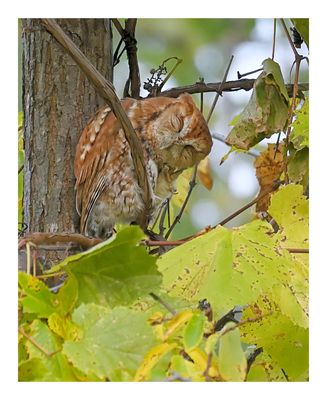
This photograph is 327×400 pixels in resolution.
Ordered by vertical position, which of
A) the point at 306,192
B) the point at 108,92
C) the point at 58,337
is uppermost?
the point at 108,92

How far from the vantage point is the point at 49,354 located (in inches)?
26.1

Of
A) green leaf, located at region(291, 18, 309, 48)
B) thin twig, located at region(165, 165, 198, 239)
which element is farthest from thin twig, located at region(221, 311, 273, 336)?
green leaf, located at region(291, 18, 309, 48)

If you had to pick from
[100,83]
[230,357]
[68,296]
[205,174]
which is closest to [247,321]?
[230,357]

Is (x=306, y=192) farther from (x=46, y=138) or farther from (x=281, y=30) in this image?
(x=46, y=138)

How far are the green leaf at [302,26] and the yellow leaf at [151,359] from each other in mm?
459

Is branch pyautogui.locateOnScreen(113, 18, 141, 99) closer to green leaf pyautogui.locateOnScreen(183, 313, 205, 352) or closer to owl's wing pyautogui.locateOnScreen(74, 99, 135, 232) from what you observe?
owl's wing pyautogui.locateOnScreen(74, 99, 135, 232)

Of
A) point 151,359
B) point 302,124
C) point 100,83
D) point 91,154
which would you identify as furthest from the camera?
point 91,154

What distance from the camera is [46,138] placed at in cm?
99

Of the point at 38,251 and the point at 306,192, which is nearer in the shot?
the point at 38,251

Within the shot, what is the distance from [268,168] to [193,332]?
0.44 m

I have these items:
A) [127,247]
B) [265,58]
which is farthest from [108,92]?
[265,58]

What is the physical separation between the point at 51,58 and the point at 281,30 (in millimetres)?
300

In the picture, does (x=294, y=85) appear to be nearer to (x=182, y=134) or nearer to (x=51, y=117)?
(x=182, y=134)
